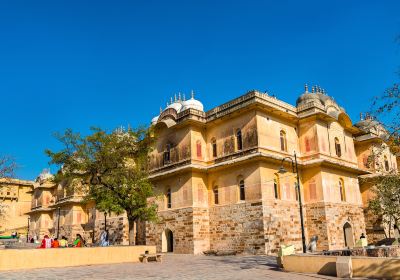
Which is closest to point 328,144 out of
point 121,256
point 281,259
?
point 281,259

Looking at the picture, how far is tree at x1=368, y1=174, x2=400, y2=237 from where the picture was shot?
883 inches

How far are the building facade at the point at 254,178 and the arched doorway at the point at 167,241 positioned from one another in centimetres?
7

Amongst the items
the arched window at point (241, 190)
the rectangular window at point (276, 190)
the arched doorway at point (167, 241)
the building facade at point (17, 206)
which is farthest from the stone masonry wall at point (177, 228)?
the building facade at point (17, 206)

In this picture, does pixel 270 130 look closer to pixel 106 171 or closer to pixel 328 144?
pixel 328 144

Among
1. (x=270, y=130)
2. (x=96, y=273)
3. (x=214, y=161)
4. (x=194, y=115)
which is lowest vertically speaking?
(x=96, y=273)

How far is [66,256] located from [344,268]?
37.1 feet

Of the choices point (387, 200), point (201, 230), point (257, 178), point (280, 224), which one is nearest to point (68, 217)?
point (201, 230)

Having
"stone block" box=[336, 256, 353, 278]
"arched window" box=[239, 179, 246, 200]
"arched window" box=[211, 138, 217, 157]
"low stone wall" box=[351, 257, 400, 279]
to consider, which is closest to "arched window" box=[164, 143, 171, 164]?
"arched window" box=[211, 138, 217, 157]

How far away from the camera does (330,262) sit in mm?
12891

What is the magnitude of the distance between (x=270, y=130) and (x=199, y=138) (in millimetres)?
5501

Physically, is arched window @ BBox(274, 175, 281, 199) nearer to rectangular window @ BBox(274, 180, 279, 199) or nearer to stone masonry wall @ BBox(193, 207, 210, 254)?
rectangular window @ BBox(274, 180, 279, 199)

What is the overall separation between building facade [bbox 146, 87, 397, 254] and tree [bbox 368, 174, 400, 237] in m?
1.47

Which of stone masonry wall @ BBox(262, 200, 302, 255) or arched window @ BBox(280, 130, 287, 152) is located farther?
arched window @ BBox(280, 130, 287, 152)

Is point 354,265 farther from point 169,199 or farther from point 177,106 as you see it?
point 177,106
